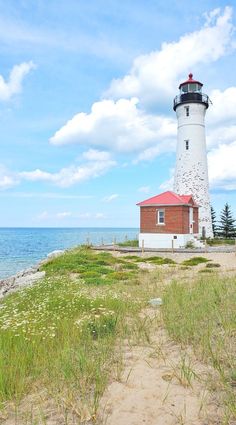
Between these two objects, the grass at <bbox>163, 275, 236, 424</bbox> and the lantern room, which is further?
the lantern room

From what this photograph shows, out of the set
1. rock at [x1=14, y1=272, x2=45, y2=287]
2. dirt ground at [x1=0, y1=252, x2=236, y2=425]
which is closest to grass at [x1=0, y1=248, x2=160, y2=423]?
dirt ground at [x1=0, y1=252, x2=236, y2=425]

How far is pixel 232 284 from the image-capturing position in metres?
11.3

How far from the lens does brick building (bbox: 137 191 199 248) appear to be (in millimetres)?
33312

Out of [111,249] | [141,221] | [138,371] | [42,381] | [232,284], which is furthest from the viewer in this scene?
[141,221]

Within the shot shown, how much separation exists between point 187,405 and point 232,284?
300 inches

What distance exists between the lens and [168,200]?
3416cm

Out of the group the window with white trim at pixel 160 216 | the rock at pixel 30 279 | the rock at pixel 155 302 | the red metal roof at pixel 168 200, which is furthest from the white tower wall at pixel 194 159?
the rock at pixel 155 302

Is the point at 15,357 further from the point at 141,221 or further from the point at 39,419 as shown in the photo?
the point at 141,221

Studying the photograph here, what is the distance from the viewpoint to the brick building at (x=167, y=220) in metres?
33.3

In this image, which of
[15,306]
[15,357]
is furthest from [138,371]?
[15,306]

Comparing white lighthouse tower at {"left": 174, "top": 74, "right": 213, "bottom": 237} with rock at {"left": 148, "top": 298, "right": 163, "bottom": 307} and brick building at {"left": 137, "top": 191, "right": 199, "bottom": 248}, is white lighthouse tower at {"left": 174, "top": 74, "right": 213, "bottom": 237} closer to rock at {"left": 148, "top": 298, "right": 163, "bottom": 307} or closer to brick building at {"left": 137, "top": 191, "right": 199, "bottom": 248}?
brick building at {"left": 137, "top": 191, "right": 199, "bottom": 248}

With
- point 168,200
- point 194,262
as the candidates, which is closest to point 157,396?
point 194,262

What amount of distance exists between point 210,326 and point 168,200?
2781 centimetres

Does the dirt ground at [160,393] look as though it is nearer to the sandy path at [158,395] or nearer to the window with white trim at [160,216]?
the sandy path at [158,395]
